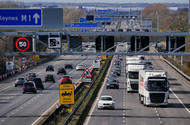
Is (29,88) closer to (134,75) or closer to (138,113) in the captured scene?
(134,75)

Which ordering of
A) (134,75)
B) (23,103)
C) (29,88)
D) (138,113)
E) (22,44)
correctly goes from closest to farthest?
1. (22,44)
2. (138,113)
3. (23,103)
4. (29,88)
5. (134,75)

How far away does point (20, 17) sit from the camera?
92.0 feet

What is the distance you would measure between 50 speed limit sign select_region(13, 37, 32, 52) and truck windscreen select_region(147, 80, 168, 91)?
1201 centimetres

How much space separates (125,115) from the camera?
114 feet

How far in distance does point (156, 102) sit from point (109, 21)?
223 feet

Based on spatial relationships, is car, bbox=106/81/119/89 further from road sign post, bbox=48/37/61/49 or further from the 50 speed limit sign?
the 50 speed limit sign

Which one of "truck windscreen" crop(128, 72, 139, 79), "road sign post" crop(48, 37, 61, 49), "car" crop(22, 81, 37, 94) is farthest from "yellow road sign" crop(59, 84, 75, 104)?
"truck windscreen" crop(128, 72, 139, 79)

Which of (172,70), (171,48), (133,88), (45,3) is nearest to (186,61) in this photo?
(172,70)

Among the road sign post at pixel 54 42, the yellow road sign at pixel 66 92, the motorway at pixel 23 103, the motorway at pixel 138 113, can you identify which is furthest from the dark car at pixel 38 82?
the yellow road sign at pixel 66 92

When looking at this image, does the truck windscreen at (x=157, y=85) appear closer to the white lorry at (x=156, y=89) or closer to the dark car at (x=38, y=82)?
the white lorry at (x=156, y=89)

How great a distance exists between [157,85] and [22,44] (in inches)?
501

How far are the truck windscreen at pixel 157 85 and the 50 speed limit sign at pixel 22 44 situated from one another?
1201 cm

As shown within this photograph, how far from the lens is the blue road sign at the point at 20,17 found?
90.9 feet

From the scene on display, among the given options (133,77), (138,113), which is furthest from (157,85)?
(133,77)
